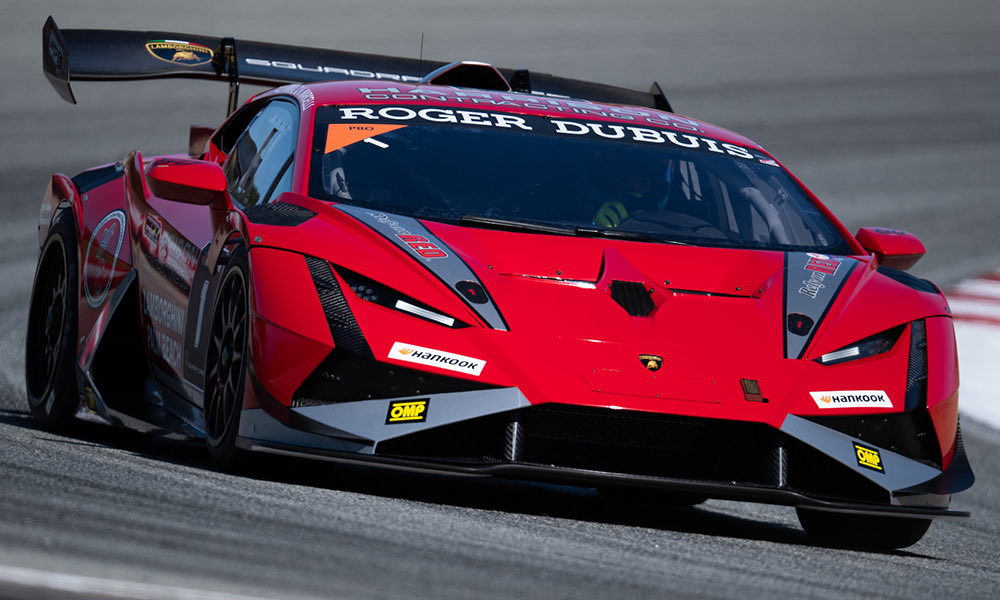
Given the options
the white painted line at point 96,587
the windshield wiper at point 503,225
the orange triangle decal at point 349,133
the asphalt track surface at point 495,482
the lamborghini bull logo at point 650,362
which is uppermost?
the white painted line at point 96,587

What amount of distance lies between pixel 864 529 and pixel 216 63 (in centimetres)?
368

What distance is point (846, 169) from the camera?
18.9 meters

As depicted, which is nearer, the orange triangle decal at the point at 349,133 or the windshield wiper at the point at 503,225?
the windshield wiper at the point at 503,225

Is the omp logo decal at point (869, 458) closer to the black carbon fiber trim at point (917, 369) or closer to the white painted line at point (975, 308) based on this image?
the black carbon fiber trim at point (917, 369)

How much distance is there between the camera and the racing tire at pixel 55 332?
6.41 metres

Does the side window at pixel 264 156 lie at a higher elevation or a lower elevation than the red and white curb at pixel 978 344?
higher

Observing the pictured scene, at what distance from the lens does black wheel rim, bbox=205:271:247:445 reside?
4.84 metres

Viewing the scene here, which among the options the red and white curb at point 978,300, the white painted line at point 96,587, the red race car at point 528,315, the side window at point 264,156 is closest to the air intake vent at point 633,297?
the red race car at point 528,315

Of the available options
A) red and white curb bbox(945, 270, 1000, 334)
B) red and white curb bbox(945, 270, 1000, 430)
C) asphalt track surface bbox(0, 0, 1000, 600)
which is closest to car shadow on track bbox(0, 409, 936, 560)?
asphalt track surface bbox(0, 0, 1000, 600)

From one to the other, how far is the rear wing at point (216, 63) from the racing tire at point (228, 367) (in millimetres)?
2437

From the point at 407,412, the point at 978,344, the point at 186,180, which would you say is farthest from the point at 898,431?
the point at 978,344

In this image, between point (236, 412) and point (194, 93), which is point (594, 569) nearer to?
point (236, 412)

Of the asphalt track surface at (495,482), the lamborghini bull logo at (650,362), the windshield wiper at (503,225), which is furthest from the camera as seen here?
the windshield wiper at (503,225)

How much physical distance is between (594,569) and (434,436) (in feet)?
3.65
